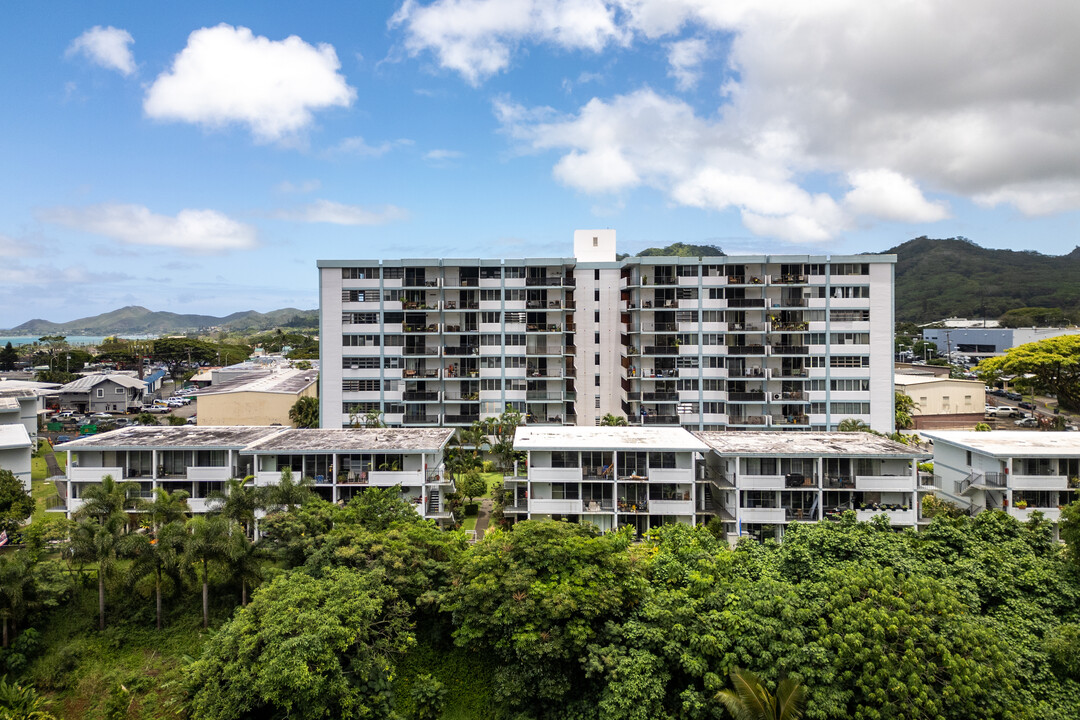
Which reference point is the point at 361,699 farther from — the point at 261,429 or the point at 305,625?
the point at 261,429

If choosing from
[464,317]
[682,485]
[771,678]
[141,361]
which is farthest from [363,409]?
[141,361]

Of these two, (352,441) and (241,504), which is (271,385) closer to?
(352,441)

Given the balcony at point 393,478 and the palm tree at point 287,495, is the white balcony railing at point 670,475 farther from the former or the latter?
the palm tree at point 287,495

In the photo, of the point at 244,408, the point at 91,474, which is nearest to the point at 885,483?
the point at 91,474

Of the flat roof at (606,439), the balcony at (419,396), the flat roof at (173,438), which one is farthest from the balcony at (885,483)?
the flat roof at (173,438)

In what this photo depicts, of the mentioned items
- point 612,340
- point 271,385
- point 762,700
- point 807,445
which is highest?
point 612,340

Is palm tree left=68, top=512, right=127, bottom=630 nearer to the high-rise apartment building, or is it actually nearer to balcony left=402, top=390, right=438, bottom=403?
the high-rise apartment building

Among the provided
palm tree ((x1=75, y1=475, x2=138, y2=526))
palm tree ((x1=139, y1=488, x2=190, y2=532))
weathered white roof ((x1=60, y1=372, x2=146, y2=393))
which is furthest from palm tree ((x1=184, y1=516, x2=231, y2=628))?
weathered white roof ((x1=60, y1=372, x2=146, y2=393))
